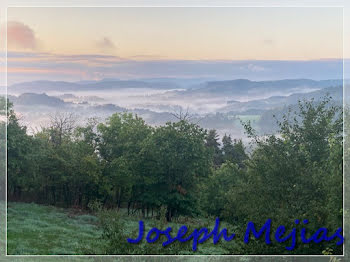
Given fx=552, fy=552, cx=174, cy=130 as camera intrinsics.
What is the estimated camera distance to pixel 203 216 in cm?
762

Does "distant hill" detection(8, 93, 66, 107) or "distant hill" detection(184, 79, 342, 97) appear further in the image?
"distant hill" detection(184, 79, 342, 97)

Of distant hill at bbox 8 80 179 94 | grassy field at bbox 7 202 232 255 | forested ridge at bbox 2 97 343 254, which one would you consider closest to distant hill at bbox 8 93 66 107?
distant hill at bbox 8 80 179 94

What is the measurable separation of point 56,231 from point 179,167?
1.89 m

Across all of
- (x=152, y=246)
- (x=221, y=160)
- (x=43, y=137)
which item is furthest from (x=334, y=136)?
(x=43, y=137)

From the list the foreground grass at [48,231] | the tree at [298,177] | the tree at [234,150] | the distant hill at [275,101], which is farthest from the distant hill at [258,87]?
the foreground grass at [48,231]

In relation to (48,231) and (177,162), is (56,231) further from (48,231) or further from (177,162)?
(177,162)

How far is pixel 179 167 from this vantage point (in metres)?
7.80

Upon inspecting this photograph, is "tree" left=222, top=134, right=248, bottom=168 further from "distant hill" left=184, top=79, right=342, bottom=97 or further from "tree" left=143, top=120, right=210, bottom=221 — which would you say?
"distant hill" left=184, top=79, right=342, bottom=97

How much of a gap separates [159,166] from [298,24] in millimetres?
2711

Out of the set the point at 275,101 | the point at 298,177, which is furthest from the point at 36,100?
the point at 298,177

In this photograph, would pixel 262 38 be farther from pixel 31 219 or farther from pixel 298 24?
pixel 31 219

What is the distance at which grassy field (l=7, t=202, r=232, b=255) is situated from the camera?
7.00 meters

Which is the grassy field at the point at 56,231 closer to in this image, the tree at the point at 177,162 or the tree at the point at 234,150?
the tree at the point at 177,162

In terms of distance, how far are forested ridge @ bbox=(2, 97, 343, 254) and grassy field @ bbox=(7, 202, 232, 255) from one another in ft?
0.50
